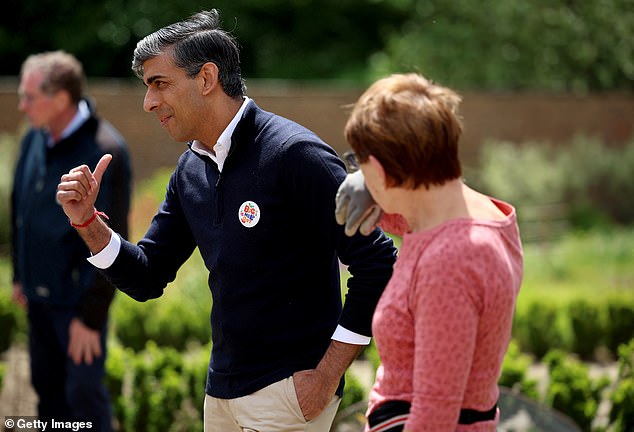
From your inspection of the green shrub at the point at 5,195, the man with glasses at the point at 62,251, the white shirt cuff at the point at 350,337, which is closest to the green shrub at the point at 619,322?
the man with glasses at the point at 62,251

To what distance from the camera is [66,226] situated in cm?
440

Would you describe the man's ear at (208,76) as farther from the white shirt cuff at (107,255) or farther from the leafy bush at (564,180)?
the leafy bush at (564,180)

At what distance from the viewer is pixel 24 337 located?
738 centimetres

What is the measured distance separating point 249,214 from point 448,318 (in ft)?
2.85

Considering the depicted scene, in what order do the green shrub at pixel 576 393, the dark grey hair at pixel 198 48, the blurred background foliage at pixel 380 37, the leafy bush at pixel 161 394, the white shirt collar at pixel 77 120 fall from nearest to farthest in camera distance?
the dark grey hair at pixel 198 48 → the white shirt collar at pixel 77 120 → the green shrub at pixel 576 393 → the leafy bush at pixel 161 394 → the blurred background foliage at pixel 380 37

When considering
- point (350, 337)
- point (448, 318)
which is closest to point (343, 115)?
point (350, 337)

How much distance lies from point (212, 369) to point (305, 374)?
12.8 inches

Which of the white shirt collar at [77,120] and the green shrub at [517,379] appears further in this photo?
the green shrub at [517,379]

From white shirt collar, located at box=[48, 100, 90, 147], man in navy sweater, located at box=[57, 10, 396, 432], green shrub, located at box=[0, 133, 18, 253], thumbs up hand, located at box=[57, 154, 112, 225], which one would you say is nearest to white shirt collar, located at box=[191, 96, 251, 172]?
man in navy sweater, located at box=[57, 10, 396, 432]

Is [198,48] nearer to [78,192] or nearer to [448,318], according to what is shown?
[78,192]

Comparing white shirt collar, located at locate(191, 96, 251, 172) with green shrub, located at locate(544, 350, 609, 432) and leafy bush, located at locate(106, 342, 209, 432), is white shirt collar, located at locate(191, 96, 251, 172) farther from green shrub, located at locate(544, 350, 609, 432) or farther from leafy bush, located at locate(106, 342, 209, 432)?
green shrub, located at locate(544, 350, 609, 432)

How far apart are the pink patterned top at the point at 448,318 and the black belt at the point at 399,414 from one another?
14 millimetres

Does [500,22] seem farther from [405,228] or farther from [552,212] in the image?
[405,228]

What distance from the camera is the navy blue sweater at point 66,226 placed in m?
4.39
